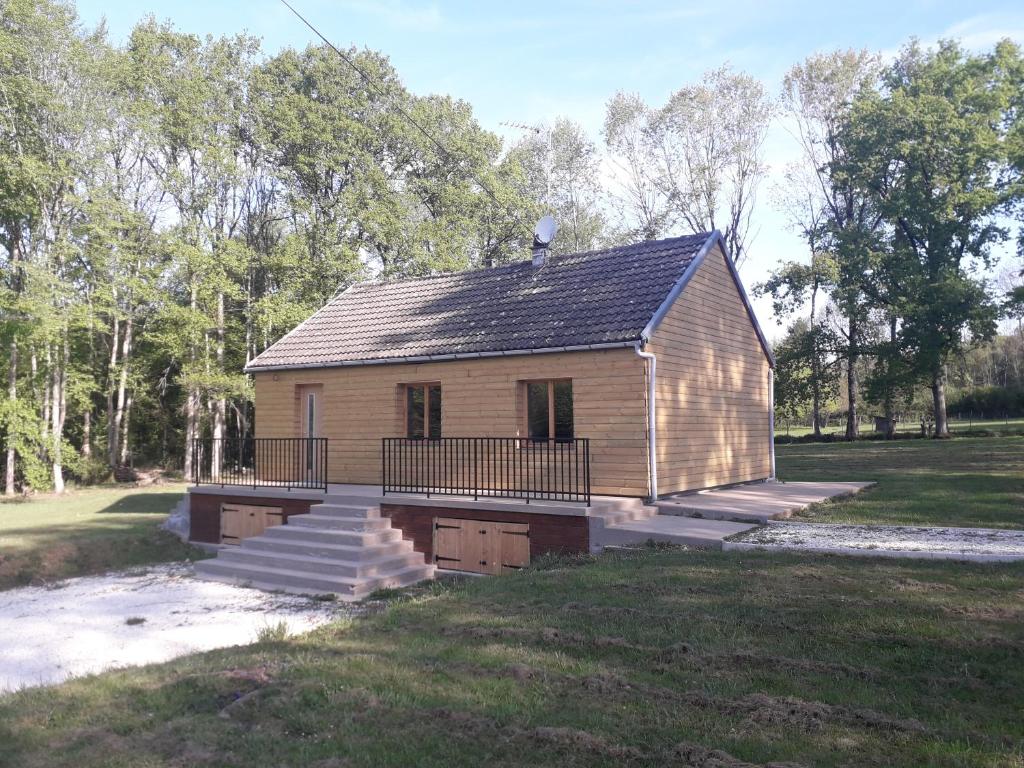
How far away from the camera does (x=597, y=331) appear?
12.1 meters

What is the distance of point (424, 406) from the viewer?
565 inches

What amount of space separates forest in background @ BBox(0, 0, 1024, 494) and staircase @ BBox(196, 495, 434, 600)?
48.2ft

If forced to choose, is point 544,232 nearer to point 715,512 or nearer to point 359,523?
point 715,512

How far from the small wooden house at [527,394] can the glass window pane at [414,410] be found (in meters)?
0.03

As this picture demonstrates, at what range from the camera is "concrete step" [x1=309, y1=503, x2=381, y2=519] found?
11.8 metres

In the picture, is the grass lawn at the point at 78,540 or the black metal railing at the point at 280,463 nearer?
the grass lawn at the point at 78,540

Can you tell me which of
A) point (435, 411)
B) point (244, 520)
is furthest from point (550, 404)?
point (244, 520)

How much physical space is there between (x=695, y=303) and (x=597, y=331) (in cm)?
264

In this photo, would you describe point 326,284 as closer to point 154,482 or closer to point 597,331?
point 154,482

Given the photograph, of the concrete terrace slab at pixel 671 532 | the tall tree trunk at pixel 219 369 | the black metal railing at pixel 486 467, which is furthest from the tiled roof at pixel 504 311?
the tall tree trunk at pixel 219 369

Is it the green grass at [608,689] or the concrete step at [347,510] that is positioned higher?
the concrete step at [347,510]

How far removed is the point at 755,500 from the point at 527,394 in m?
4.36

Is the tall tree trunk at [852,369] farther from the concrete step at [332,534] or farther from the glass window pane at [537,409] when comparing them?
the concrete step at [332,534]

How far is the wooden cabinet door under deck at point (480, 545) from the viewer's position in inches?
424
